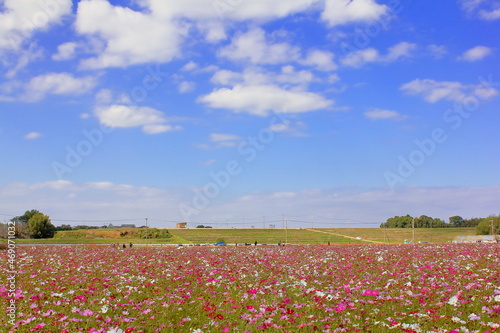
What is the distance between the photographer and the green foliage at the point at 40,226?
85750 millimetres

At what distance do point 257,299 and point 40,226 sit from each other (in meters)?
87.3

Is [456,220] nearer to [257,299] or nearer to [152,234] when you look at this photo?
[152,234]

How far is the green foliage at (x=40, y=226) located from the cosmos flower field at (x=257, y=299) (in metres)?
77.4

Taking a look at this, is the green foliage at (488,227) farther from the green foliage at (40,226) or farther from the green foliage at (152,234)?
the green foliage at (40,226)

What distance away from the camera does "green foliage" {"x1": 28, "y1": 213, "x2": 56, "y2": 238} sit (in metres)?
85.8

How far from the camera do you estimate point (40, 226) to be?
284 ft

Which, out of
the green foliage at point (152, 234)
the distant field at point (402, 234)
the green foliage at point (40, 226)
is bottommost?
the distant field at point (402, 234)

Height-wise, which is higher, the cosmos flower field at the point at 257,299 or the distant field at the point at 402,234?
the cosmos flower field at the point at 257,299

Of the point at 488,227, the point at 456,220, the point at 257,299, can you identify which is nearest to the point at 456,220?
the point at 456,220

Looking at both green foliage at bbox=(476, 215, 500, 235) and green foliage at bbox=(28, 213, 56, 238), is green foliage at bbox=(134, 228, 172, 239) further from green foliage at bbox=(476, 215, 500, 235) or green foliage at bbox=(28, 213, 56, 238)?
green foliage at bbox=(476, 215, 500, 235)

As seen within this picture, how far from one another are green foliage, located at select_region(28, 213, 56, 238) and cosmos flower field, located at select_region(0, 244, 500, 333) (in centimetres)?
7739

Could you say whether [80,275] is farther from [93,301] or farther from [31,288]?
[93,301]

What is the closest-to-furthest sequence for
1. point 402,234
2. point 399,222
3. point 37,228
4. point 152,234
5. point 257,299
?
point 257,299 → point 37,228 → point 152,234 → point 402,234 → point 399,222

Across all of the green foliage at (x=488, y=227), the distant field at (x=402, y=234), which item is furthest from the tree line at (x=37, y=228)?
the green foliage at (x=488, y=227)
